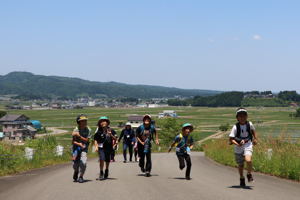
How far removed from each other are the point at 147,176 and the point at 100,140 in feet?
5.52

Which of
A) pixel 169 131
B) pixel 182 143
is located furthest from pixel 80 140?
pixel 169 131

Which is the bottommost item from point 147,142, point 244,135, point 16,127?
point 16,127

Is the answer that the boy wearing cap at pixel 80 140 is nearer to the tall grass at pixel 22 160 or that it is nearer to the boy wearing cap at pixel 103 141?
the boy wearing cap at pixel 103 141

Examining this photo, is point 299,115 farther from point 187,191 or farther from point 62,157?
point 187,191

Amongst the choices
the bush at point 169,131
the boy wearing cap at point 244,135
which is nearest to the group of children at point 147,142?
the boy wearing cap at point 244,135

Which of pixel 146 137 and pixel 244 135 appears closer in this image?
pixel 244 135

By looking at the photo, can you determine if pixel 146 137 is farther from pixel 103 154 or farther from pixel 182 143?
pixel 103 154

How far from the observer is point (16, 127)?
8969 centimetres

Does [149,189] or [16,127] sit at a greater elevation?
[149,189]

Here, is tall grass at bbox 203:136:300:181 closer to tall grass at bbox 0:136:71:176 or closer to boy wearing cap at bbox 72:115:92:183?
boy wearing cap at bbox 72:115:92:183

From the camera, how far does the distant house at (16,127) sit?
8638 centimetres

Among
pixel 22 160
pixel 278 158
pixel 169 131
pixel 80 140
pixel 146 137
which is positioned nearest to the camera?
pixel 80 140

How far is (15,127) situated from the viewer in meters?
89.7

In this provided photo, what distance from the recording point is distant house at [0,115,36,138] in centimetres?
8638
